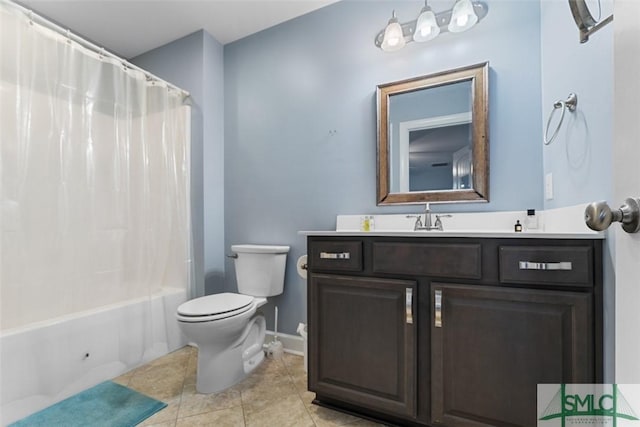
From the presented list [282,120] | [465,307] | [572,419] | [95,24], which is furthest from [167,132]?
[572,419]

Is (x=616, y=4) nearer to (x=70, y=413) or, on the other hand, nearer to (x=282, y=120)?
(x=282, y=120)

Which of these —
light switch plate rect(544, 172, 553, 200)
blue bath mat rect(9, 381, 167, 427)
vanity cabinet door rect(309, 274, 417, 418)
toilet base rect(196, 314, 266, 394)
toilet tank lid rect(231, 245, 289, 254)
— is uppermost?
light switch plate rect(544, 172, 553, 200)

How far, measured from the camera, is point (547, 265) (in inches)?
36.9

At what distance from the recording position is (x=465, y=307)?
1.06 meters

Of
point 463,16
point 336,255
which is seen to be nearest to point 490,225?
point 336,255

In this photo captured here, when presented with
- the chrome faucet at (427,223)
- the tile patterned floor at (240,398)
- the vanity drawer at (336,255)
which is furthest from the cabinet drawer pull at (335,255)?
the tile patterned floor at (240,398)

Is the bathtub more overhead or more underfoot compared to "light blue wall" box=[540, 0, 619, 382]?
more underfoot

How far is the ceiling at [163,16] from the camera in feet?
6.37

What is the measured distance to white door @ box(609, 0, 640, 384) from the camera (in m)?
0.41

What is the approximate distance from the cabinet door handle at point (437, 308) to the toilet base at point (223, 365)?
3.64 feet

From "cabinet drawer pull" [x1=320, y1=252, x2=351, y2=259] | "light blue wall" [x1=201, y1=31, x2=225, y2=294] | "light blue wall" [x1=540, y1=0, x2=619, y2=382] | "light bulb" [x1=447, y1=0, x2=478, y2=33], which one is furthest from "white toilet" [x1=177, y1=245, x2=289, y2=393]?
"light bulb" [x1=447, y1=0, x2=478, y2=33]

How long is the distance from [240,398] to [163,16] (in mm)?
A: 2511

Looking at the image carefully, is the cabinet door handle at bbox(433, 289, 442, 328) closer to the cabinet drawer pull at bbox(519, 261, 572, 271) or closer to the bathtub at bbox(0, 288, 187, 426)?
the cabinet drawer pull at bbox(519, 261, 572, 271)

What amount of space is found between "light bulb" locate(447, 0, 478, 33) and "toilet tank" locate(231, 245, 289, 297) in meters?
1.61
